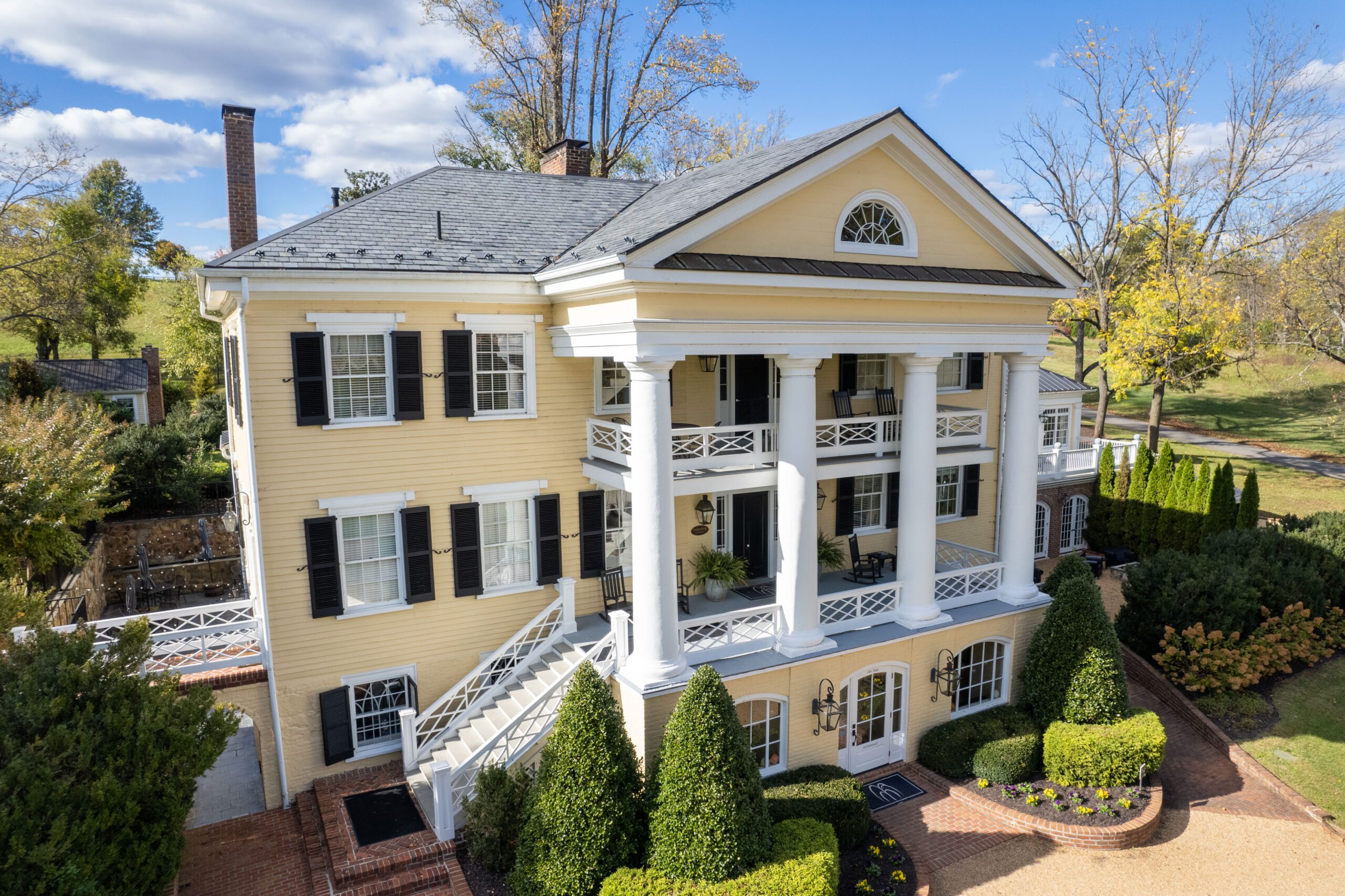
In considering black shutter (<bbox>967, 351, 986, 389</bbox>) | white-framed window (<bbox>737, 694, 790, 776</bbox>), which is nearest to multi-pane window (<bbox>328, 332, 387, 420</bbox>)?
white-framed window (<bbox>737, 694, 790, 776</bbox>)

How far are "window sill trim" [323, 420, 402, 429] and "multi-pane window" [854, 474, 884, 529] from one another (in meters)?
10.7

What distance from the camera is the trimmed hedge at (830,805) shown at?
1240cm

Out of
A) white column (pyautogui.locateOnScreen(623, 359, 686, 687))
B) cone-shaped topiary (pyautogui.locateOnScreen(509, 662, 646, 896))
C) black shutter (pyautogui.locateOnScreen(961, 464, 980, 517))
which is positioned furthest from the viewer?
black shutter (pyautogui.locateOnScreen(961, 464, 980, 517))

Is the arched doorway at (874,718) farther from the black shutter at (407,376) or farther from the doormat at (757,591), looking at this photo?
the black shutter at (407,376)

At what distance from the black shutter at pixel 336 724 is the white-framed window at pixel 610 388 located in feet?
22.8

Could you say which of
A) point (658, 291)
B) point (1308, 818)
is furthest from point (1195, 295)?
point (658, 291)

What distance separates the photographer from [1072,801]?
1372 centimetres

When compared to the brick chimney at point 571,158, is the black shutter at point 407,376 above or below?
below

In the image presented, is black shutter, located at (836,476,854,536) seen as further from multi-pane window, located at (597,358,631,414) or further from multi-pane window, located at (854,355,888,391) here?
multi-pane window, located at (597,358,631,414)

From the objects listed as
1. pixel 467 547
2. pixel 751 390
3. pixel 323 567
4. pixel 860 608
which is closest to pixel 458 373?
pixel 467 547

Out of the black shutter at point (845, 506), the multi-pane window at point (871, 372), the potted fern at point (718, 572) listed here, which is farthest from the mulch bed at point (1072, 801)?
the multi-pane window at point (871, 372)

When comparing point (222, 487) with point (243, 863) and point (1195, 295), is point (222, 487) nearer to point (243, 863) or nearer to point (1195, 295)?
point (243, 863)

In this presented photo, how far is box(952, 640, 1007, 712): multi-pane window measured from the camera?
1616 centimetres

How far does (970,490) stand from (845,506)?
171 inches
